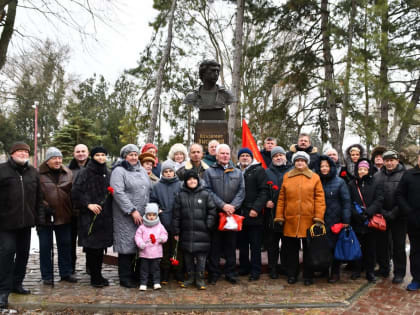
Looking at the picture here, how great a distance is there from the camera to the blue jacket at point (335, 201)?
5.38 metres

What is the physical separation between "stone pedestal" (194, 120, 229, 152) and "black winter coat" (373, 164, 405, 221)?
323 centimetres

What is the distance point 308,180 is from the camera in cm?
522

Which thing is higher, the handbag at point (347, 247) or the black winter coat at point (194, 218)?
the black winter coat at point (194, 218)

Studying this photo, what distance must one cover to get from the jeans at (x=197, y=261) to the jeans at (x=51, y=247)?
1.77 metres

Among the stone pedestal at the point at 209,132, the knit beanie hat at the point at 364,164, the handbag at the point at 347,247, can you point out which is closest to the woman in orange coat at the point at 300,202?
the handbag at the point at 347,247

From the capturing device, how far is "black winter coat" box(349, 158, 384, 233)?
5.45 meters

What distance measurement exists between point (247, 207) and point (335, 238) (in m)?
1.39

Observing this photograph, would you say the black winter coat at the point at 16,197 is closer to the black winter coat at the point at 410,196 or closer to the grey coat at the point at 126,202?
the grey coat at the point at 126,202

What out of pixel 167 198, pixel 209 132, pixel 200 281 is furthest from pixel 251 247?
pixel 209 132

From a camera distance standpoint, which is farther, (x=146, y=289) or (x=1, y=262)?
(x=146, y=289)

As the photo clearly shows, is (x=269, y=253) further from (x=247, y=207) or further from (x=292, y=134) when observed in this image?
(x=292, y=134)

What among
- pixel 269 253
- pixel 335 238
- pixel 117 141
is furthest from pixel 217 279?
pixel 117 141

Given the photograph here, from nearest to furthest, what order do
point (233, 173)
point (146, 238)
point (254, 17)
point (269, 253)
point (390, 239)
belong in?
point (146, 238), point (233, 173), point (269, 253), point (390, 239), point (254, 17)

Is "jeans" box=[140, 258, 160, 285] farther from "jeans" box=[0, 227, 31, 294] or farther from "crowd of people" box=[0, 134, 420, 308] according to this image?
"jeans" box=[0, 227, 31, 294]
